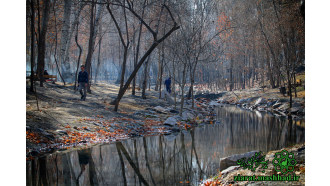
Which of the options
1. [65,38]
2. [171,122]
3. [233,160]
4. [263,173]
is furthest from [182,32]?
[263,173]

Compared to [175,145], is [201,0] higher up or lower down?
higher up

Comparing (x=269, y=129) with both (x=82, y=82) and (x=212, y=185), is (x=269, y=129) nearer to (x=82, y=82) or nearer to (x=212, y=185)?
(x=212, y=185)

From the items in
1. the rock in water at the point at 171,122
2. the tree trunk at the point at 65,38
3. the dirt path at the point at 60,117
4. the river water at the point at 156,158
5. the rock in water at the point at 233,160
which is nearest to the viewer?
the rock in water at the point at 233,160

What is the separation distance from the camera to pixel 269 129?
906cm

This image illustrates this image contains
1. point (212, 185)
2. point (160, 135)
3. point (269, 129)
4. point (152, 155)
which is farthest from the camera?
point (160, 135)

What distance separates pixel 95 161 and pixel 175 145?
2.77m

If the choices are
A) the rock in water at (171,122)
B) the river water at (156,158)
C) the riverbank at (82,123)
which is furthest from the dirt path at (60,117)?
the rock in water at (171,122)

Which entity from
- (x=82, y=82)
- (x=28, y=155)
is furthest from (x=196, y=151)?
(x=82, y=82)

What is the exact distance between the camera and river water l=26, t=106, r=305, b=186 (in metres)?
5.39

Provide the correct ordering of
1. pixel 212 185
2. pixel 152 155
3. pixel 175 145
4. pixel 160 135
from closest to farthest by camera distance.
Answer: pixel 212 185 → pixel 152 155 → pixel 175 145 → pixel 160 135

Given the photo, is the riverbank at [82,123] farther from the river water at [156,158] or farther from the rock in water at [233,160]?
the rock in water at [233,160]

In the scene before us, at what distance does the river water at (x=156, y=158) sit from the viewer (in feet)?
17.7

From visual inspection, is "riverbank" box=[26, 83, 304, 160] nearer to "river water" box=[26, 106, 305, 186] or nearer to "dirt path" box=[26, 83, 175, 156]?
"dirt path" box=[26, 83, 175, 156]
